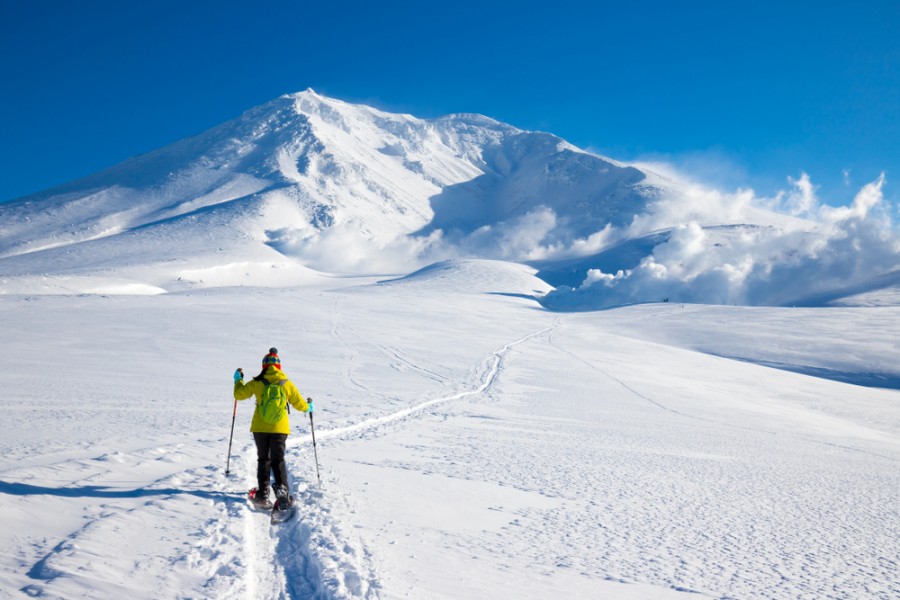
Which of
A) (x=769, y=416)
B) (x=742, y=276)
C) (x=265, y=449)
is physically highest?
(x=742, y=276)

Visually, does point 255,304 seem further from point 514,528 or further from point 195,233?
point 195,233

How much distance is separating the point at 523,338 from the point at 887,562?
34.2 m

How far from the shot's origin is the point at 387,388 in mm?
18672

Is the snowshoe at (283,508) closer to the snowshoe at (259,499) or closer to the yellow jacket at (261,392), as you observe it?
the snowshoe at (259,499)

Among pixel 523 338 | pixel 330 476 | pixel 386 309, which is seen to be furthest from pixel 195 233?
pixel 330 476

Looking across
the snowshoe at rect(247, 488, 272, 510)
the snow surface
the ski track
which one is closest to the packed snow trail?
the snow surface

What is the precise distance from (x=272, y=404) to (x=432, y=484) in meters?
2.58

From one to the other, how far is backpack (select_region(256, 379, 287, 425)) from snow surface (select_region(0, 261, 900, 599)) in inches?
41.0

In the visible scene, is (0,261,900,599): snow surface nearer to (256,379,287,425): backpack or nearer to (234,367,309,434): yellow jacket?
(234,367,309,434): yellow jacket

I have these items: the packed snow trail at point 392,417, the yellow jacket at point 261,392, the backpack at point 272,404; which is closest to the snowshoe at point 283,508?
the yellow jacket at point 261,392

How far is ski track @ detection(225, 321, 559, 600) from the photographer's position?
195 inches

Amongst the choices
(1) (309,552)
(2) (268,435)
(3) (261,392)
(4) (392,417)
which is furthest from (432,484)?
(4) (392,417)

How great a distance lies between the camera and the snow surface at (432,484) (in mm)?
5246

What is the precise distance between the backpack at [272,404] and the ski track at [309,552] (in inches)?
41.7
